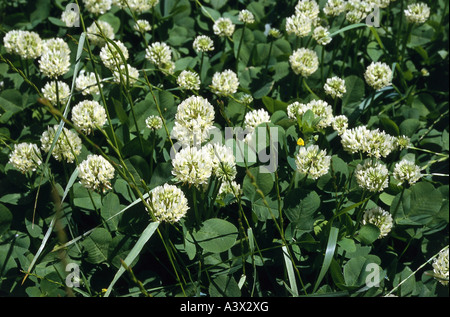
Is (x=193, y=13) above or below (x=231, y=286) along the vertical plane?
above

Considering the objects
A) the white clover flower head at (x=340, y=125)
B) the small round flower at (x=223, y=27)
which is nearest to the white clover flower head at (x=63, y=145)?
the small round flower at (x=223, y=27)

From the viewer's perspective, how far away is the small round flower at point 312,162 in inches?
64.5

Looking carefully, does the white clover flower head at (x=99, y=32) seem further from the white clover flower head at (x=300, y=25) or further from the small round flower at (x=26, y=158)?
the white clover flower head at (x=300, y=25)

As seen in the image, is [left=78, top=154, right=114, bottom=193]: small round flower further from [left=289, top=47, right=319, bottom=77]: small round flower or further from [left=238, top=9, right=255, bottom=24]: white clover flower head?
[left=238, top=9, right=255, bottom=24]: white clover flower head

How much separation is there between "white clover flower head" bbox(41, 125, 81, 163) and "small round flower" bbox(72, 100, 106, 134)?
0.05 meters

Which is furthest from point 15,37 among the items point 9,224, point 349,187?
point 349,187

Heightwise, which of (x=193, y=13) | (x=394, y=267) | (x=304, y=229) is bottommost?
(x=394, y=267)

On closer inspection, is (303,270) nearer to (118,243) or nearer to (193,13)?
(118,243)

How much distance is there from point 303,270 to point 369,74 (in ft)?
2.76

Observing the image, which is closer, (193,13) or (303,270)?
(303,270)

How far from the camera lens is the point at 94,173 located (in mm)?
1556

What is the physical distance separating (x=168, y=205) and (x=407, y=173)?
83 cm

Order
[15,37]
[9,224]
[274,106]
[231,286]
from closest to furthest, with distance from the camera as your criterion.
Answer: [231,286] < [9,224] < [15,37] < [274,106]

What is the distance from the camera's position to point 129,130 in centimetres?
196
